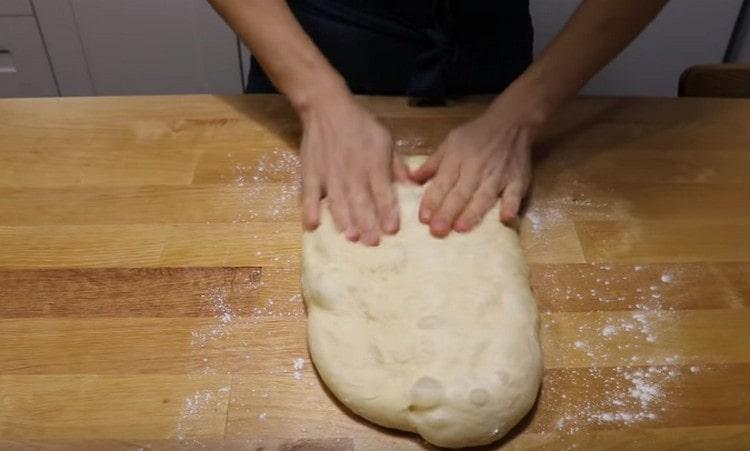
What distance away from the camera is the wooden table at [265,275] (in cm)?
77

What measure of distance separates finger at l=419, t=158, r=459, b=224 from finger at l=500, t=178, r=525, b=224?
0.24 ft

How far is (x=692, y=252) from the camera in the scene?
37.2 inches

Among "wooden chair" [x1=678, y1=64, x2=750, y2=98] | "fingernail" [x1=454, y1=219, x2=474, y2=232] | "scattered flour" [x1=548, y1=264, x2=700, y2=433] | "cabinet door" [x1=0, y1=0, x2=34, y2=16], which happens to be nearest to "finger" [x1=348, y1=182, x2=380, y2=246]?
"fingernail" [x1=454, y1=219, x2=474, y2=232]

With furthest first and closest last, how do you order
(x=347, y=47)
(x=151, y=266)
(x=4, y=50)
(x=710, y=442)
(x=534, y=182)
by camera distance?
(x=4, y=50) < (x=347, y=47) < (x=534, y=182) < (x=151, y=266) < (x=710, y=442)

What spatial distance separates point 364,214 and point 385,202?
0.03 metres

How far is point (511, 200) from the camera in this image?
933 millimetres

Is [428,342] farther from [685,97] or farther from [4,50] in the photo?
[4,50]

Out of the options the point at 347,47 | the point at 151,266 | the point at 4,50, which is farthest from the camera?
the point at 4,50

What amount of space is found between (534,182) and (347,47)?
1.24ft

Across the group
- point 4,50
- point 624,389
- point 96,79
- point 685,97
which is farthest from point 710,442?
point 4,50

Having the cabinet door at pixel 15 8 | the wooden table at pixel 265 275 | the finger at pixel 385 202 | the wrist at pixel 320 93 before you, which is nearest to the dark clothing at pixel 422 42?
the wooden table at pixel 265 275

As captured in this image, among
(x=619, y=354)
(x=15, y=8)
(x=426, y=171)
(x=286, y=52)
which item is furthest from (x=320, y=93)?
(x=15, y=8)

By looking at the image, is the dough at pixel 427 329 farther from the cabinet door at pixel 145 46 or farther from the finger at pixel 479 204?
the cabinet door at pixel 145 46

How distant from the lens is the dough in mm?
729
